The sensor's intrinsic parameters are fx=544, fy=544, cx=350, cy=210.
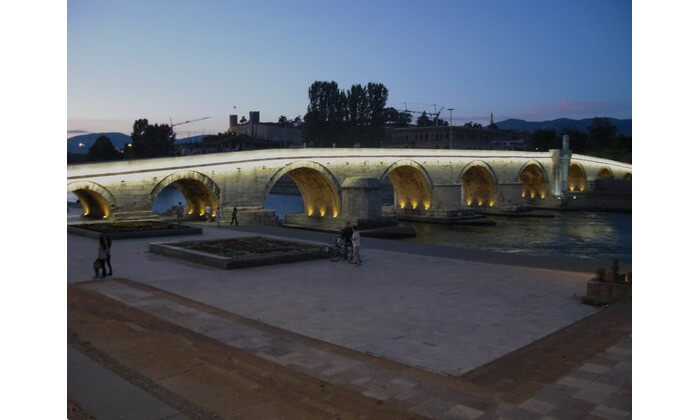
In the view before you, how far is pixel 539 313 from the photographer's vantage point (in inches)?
269

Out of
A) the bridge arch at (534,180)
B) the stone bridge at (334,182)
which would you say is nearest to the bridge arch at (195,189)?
the stone bridge at (334,182)

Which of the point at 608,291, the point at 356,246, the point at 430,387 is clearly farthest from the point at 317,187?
the point at 430,387

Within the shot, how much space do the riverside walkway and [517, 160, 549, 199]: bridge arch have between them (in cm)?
3298

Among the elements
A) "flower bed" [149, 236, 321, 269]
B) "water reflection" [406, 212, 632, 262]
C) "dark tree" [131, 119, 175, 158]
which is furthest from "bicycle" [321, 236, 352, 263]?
"dark tree" [131, 119, 175, 158]

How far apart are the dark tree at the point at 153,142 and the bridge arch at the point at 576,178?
118 ft

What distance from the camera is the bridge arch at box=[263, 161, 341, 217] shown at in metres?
25.5

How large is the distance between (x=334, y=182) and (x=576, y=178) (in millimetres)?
30707

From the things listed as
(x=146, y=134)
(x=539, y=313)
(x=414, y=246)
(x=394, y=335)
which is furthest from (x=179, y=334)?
(x=146, y=134)

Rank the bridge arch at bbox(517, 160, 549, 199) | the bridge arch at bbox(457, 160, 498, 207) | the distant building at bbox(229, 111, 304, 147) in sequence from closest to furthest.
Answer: the bridge arch at bbox(457, 160, 498, 207) → the bridge arch at bbox(517, 160, 549, 199) → the distant building at bbox(229, 111, 304, 147)

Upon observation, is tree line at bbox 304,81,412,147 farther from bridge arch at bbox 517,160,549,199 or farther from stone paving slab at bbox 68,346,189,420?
stone paving slab at bbox 68,346,189,420

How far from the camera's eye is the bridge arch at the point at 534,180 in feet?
136

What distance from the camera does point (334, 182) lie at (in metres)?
26.0

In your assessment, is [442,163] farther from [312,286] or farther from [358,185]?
[312,286]
